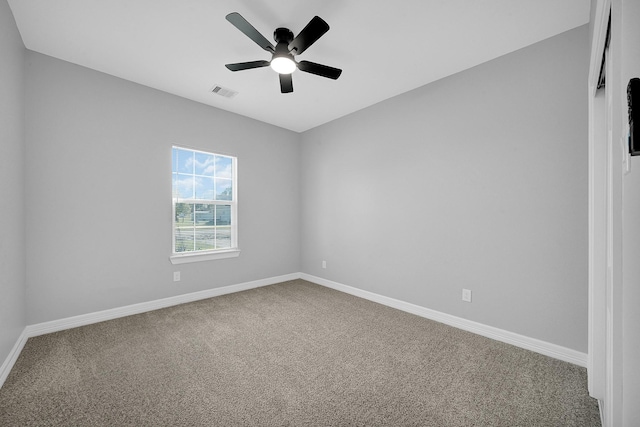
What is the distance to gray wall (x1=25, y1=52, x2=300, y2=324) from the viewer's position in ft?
8.36

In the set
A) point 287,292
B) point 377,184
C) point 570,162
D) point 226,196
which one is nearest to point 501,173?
point 570,162

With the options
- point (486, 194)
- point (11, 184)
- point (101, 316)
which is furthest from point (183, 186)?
point (486, 194)

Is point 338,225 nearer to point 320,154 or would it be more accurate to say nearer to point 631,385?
point 320,154

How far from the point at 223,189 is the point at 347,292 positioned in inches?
95.2

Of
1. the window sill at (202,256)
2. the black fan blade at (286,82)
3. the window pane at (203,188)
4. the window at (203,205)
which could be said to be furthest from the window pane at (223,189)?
the black fan blade at (286,82)

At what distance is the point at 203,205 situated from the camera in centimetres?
374

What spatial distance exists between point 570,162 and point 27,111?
4.83m

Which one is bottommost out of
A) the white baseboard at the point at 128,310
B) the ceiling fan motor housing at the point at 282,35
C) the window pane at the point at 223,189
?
the white baseboard at the point at 128,310

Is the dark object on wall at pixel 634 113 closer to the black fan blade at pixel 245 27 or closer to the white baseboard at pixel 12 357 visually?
the black fan blade at pixel 245 27

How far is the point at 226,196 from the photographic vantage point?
3980 mm

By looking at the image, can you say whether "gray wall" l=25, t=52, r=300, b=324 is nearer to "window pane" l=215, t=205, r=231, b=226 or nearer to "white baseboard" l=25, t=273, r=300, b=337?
"white baseboard" l=25, t=273, r=300, b=337

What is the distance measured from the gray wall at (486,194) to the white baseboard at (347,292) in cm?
8

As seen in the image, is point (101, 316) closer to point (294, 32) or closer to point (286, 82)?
point (286, 82)

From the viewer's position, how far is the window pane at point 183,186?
3.49 meters
